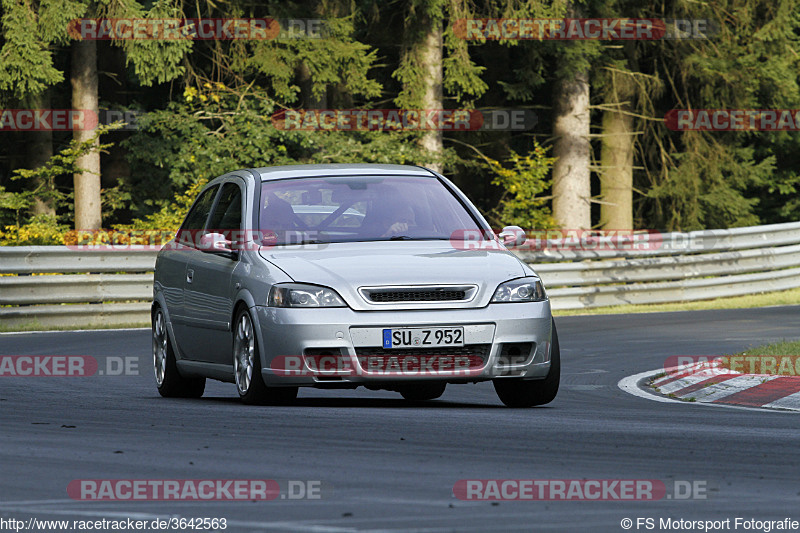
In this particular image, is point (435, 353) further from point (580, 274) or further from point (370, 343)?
point (580, 274)

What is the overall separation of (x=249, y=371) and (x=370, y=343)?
3.25 ft

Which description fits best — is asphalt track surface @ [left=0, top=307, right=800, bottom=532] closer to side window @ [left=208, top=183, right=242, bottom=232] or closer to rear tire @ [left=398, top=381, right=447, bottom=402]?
rear tire @ [left=398, top=381, right=447, bottom=402]

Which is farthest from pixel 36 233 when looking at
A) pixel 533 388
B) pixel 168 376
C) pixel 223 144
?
pixel 533 388

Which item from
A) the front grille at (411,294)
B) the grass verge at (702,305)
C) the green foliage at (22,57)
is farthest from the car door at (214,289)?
the green foliage at (22,57)

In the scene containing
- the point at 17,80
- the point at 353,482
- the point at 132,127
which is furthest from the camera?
the point at 132,127

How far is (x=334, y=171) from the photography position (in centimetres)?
1105

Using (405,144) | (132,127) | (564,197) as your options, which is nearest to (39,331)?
(132,127)

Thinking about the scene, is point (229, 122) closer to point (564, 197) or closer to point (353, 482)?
point (564, 197)

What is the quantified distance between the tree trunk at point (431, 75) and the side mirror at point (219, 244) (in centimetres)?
1921

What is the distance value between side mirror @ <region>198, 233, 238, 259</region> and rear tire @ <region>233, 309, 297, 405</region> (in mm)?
519

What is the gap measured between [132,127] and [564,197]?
31.3ft

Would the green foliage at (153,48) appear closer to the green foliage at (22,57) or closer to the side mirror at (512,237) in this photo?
the green foliage at (22,57)

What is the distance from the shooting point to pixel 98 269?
20.2 metres

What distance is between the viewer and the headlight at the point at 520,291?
9789 millimetres
